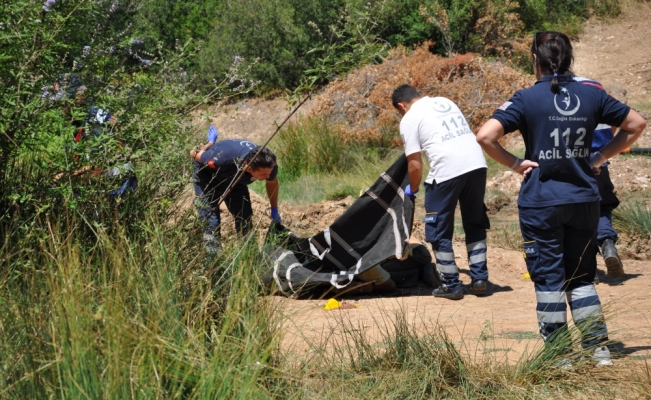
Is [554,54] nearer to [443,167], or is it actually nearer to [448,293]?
[443,167]

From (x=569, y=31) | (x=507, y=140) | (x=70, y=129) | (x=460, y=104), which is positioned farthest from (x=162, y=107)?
(x=569, y=31)

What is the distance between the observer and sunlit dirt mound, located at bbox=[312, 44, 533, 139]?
13.1 metres

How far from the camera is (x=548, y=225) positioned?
4.32 m

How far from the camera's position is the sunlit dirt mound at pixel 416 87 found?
1312 centimetres

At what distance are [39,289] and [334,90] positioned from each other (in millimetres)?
10594

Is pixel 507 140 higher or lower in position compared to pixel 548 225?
lower

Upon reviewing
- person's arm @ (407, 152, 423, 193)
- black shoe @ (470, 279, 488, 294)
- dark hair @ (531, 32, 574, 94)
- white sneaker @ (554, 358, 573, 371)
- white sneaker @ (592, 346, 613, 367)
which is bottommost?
black shoe @ (470, 279, 488, 294)

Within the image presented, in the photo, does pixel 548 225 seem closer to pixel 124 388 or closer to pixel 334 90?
pixel 124 388

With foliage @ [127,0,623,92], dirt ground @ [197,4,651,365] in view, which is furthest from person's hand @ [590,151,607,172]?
foliage @ [127,0,623,92]

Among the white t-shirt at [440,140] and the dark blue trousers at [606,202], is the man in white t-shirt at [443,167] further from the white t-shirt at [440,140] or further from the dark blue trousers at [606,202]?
the dark blue trousers at [606,202]

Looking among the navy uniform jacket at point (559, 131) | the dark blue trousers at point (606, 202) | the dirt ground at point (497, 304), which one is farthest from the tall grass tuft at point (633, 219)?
the navy uniform jacket at point (559, 131)

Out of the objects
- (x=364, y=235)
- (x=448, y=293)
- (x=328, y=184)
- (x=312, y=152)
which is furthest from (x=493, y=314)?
(x=312, y=152)

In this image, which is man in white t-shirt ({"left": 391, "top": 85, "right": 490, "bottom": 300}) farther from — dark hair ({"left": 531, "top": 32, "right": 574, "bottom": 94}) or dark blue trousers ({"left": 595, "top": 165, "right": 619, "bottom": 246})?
dark hair ({"left": 531, "top": 32, "right": 574, "bottom": 94})

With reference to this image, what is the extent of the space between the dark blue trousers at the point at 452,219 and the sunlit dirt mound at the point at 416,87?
6.08m
